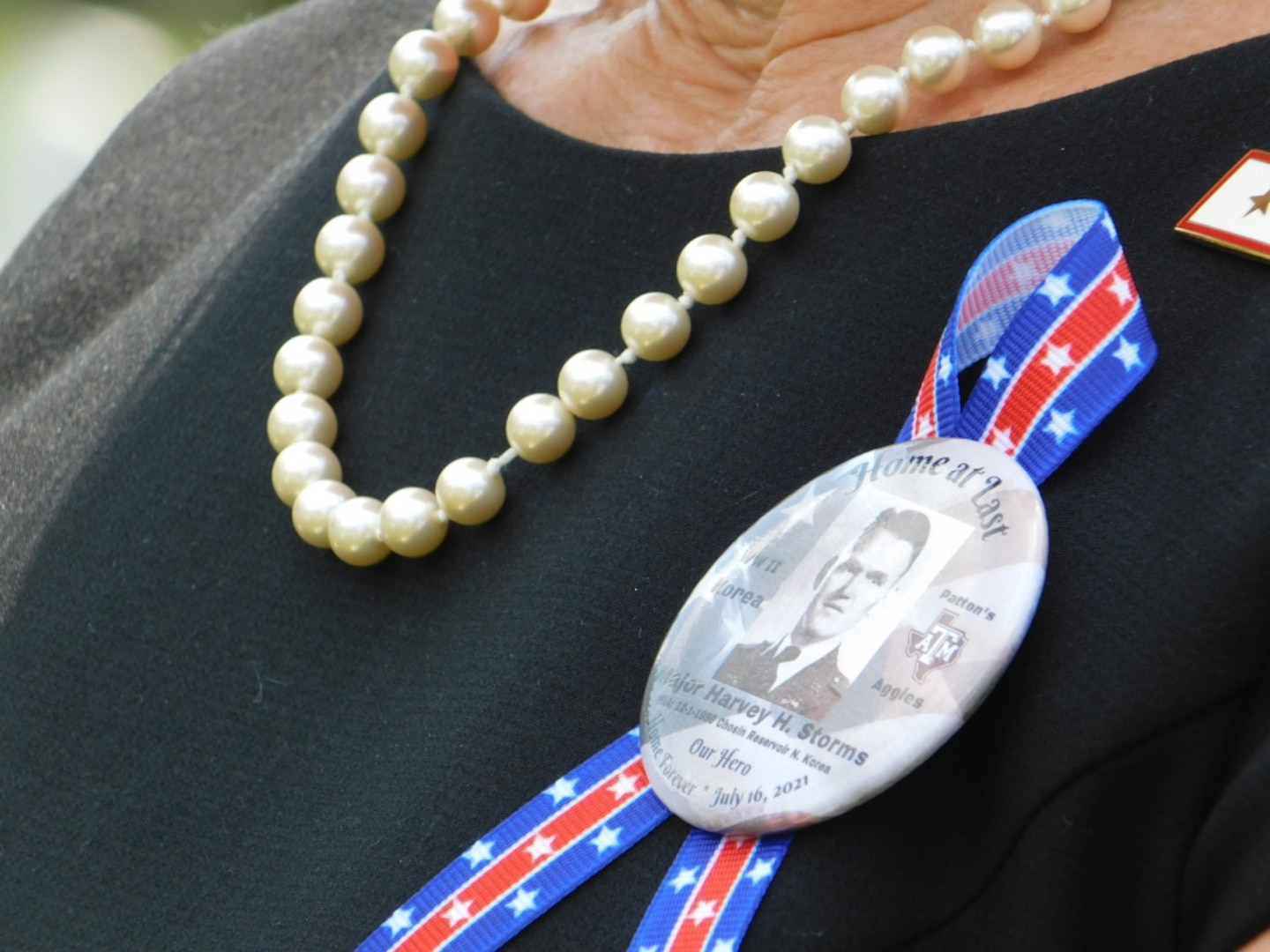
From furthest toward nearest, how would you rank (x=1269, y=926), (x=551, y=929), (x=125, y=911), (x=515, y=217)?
(x=515, y=217)
(x=125, y=911)
(x=551, y=929)
(x=1269, y=926)

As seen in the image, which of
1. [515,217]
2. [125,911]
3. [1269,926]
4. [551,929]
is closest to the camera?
[1269,926]

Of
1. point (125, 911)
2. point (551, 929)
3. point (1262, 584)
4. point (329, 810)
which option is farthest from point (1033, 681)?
point (125, 911)

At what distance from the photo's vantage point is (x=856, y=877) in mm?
570

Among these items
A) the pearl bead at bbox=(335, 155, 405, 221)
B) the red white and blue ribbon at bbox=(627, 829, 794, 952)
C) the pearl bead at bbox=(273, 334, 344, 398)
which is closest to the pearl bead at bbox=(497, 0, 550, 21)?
the pearl bead at bbox=(335, 155, 405, 221)

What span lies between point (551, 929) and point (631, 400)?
26cm

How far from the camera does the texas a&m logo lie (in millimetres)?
552

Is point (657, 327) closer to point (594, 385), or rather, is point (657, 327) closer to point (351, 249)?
point (594, 385)

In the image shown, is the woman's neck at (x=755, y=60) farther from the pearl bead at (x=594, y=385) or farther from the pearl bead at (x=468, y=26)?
the pearl bead at (x=594, y=385)

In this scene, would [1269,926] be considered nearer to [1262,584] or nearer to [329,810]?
[1262,584]

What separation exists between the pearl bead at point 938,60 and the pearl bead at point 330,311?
0.33 m

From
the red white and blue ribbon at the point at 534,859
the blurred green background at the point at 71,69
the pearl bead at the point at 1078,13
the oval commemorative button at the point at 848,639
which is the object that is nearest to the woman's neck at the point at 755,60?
the pearl bead at the point at 1078,13

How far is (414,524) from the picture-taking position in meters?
0.75

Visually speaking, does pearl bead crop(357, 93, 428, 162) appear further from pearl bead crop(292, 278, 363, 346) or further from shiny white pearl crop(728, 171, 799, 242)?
shiny white pearl crop(728, 171, 799, 242)

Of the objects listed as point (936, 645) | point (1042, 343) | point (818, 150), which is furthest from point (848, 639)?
point (818, 150)
